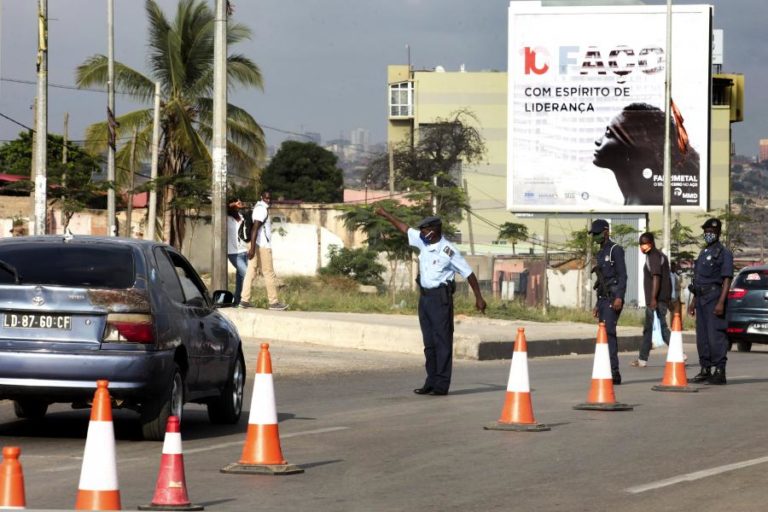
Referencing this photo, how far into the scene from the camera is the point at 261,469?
8.82m

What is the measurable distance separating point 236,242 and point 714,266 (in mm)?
9723

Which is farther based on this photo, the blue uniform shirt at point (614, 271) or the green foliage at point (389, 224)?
the green foliage at point (389, 224)

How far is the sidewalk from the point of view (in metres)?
20.8

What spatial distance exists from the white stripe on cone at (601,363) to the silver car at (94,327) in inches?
156

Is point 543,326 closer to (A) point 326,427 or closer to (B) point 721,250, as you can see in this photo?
(B) point 721,250

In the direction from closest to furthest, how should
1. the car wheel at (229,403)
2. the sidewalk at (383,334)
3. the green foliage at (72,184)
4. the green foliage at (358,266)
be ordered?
the car wheel at (229,403) → the sidewalk at (383,334) → the green foliage at (72,184) → the green foliage at (358,266)

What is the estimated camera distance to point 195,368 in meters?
11.0

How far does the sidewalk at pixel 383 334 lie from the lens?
68.3 ft

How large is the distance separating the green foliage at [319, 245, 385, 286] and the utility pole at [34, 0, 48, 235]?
98.1ft

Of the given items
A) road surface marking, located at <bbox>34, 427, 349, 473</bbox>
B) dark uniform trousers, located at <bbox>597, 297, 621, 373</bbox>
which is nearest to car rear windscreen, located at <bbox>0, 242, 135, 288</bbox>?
road surface marking, located at <bbox>34, 427, 349, 473</bbox>

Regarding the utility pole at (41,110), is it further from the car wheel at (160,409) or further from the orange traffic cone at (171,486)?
the orange traffic cone at (171,486)

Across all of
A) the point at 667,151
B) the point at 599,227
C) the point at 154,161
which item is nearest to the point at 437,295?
the point at 599,227

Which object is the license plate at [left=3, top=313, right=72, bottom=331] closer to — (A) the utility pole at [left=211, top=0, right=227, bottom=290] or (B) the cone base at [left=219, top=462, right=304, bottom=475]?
(B) the cone base at [left=219, top=462, right=304, bottom=475]

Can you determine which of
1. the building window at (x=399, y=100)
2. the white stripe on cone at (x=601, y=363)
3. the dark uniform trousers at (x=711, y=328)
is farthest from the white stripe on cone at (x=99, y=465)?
the building window at (x=399, y=100)
